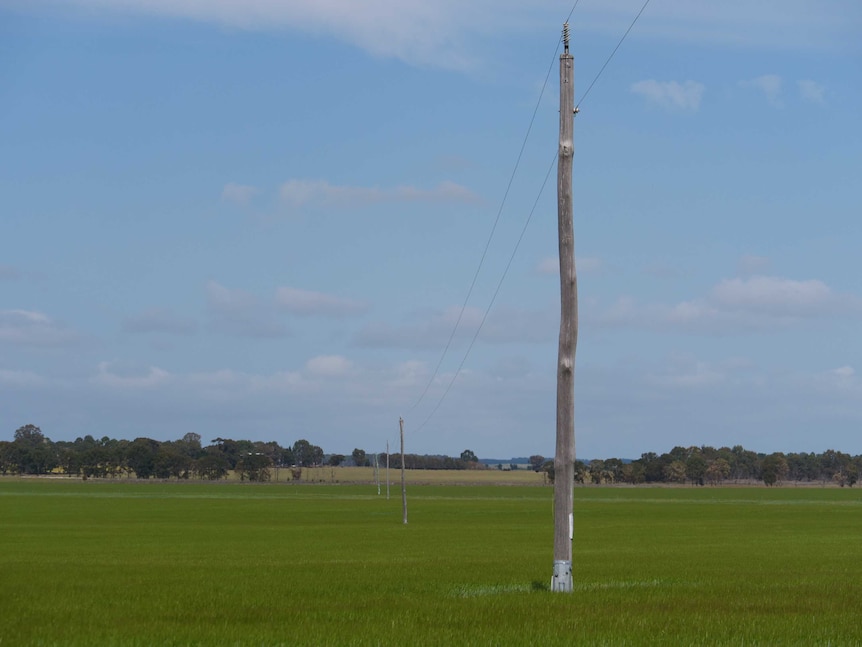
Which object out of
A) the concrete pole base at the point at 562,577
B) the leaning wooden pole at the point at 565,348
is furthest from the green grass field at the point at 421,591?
the leaning wooden pole at the point at 565,348

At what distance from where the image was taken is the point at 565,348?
973 inches

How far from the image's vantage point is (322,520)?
280 feet

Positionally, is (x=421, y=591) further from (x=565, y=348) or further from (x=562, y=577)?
(x=565, y=348)

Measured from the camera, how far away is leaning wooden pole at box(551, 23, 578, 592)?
24.3 meters

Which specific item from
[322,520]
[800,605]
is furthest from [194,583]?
[322,520]

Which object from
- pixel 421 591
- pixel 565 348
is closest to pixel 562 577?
pixel 421 591

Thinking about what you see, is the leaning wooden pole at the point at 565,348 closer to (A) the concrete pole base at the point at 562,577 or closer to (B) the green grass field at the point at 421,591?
(A) the concrete pole base at the point at 562,577

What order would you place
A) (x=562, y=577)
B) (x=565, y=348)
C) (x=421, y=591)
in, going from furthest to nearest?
1. (x=421, y=591)
2. (x=565, y=348)
3. (x=562, y=577)

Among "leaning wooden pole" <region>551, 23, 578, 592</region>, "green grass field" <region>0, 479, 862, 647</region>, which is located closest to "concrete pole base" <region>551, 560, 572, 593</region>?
"leaning wooden pole" <region>551, 23, 578, 592</region>

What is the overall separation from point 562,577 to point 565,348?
14.6 feet

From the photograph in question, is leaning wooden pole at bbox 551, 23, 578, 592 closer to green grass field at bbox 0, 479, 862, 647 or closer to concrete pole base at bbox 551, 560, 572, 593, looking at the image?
concrete pole base at bbox 551, 560, 572, 593

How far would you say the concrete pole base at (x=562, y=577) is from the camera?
24297 mm

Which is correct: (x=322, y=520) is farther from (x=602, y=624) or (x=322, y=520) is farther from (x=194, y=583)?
(x=602, y=624)

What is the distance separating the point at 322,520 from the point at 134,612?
65.7 m
